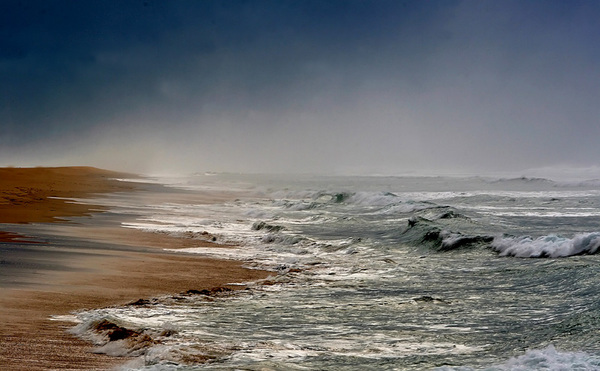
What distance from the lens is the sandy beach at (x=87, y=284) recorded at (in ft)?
19.0

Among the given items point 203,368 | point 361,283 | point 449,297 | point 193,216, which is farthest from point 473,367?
point 193,216

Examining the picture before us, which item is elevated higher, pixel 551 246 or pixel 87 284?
pixel 551 246

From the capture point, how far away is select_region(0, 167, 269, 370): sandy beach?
578 centimetres

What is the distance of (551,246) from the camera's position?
12969mm

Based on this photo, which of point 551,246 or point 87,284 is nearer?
point 87,284

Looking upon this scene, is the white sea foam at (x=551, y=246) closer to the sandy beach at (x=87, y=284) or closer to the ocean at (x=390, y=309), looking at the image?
the ocean at (x=390, y=309)

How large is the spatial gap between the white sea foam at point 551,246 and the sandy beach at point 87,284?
511 cm

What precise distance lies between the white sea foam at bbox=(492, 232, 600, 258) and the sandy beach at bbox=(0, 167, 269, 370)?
511 centimetres

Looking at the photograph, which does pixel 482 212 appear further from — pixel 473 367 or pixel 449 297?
pixel 473 367

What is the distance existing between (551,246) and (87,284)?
27.7 feet

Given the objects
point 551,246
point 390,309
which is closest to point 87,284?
point 390,309

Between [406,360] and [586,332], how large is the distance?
6.33ft

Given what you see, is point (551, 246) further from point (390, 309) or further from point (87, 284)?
point (87, 284)

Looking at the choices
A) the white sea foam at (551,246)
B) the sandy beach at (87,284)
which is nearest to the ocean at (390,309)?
the white sea foam at (551,246)
